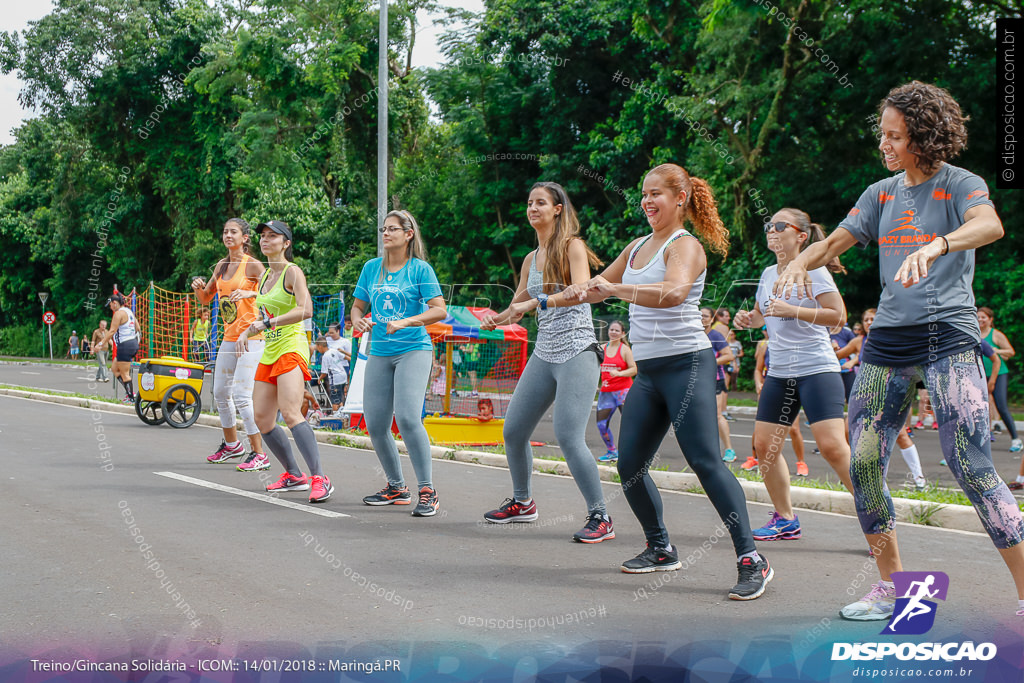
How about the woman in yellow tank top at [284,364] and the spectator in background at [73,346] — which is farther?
the spectator in background at [73,346]

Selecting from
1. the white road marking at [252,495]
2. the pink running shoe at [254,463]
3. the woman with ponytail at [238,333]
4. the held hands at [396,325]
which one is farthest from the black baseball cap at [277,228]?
the pink running shoe at [254,463]

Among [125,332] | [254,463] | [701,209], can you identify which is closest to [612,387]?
[254,463]

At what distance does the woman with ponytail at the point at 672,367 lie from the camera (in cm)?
407

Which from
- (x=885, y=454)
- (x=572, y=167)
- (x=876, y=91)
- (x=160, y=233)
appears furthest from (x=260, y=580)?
(x=160, y=233)

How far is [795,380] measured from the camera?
202 inches

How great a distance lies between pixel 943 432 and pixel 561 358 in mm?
2246

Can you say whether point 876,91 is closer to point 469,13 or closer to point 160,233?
point 469,13

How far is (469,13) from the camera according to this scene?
26125 mm

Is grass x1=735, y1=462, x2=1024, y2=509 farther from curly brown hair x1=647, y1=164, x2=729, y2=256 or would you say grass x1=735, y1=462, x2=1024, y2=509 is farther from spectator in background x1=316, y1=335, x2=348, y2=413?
spectator in background x1=316, y1=335, x2=348, y2=413

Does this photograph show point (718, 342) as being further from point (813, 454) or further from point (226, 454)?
point (226, 454)

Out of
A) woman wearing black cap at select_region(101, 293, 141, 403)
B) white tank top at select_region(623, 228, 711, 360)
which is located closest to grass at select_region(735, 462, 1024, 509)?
white tank top at select_region(623, 228, 711, 360)

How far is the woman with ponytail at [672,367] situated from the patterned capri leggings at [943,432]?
627 mm

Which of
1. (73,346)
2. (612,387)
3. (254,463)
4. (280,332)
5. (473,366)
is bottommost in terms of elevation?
(73,346)

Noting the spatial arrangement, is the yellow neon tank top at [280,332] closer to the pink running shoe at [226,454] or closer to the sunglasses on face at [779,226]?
the pink running shoe at [226,454]
